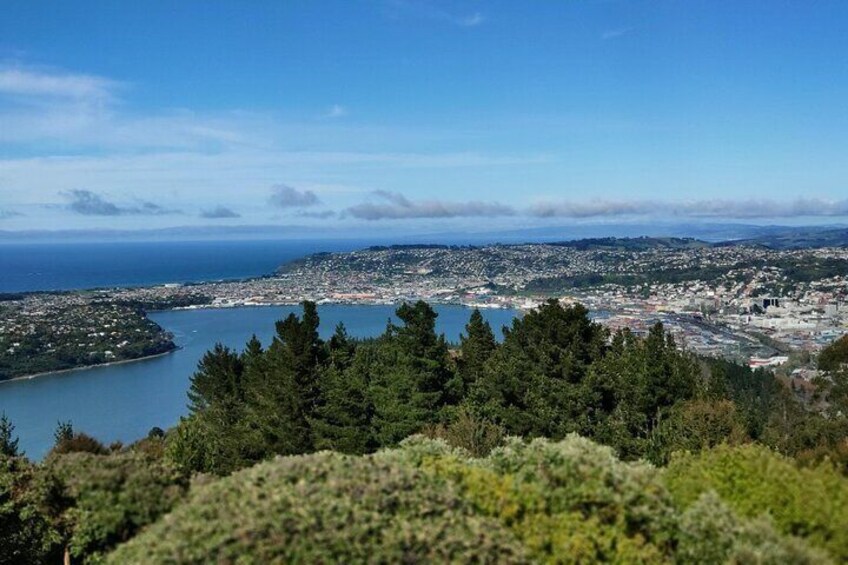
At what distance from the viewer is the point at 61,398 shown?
150 feet

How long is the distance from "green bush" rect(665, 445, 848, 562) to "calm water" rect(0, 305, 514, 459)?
82.0 ft

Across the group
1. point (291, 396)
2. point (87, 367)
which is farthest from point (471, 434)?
point (87, 367)

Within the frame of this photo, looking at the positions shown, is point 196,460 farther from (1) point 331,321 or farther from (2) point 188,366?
(1) point 331,321

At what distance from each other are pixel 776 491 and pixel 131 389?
155 ft

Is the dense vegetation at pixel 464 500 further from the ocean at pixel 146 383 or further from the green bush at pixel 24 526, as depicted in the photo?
the ocean at pixel 146 383

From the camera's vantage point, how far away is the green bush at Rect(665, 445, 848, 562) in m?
6.21

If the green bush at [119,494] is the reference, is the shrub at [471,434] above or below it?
below

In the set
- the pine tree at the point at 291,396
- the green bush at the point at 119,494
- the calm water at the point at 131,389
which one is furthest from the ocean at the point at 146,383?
the green bush at the point at 119,494

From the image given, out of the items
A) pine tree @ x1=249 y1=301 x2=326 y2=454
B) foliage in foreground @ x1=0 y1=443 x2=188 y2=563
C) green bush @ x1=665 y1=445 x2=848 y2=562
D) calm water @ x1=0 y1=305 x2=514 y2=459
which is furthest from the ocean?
green bush @ x1=665 y1=445 x2=848 y2=562

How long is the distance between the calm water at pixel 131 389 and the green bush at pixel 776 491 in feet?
82.0

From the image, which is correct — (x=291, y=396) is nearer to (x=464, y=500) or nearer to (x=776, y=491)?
(x=464, y=500)

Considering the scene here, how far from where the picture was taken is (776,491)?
6785mm

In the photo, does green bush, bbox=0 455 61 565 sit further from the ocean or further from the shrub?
the ocean

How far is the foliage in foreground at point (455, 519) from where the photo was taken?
4.98 metres
